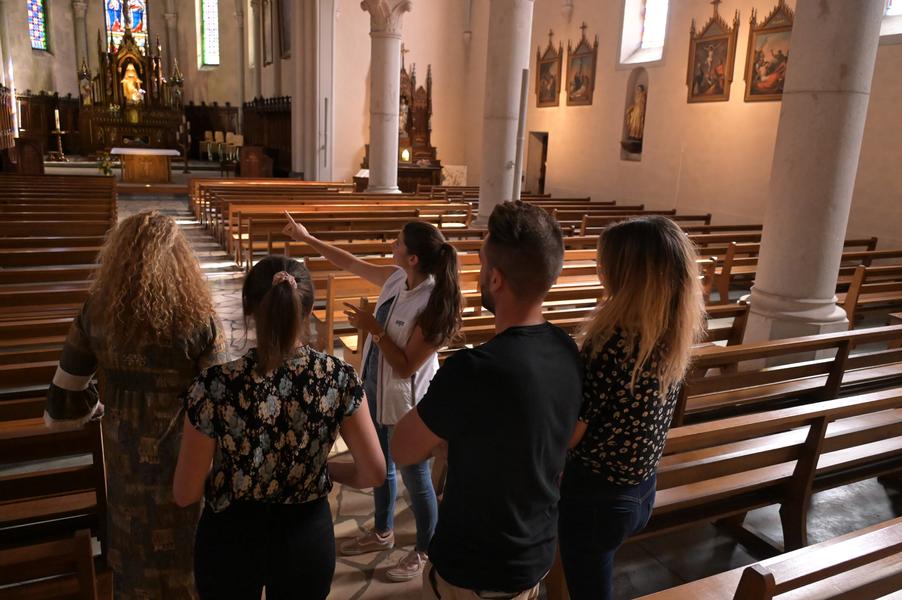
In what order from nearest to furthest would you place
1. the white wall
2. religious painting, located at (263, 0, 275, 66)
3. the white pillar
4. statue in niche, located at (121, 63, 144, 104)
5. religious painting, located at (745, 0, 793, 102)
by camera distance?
the white wall → religious painting, located at (745, 0, 793, 102) → religious painting, located at (263, 0, 275, 66) → statue in niche, located at (121, 63, 144, 104) → the white pillar

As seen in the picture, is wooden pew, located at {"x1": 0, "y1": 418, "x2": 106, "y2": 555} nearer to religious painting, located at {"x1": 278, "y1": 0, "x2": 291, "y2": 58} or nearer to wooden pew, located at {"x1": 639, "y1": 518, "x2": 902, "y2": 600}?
wooden pew, located at {"x1": 639, "y1": 518, "x2": 902, "y2": 600}

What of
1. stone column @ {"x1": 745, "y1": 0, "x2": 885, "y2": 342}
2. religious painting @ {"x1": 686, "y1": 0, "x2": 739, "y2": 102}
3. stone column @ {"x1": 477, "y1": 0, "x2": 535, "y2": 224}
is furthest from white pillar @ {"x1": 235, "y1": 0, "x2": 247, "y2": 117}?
stone column @ {"x1": 745, "y1": 0, "x2": 885, "y2": 342}

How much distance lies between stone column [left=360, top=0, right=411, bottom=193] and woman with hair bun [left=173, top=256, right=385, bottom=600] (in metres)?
13.3

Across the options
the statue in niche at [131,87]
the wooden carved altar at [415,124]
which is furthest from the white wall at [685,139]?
the statue in niche at [131,87]

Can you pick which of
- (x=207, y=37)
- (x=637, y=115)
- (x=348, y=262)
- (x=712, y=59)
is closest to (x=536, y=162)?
(x=637, y=115)

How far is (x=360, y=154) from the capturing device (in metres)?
19.7

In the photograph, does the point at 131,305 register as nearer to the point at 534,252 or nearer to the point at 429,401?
the point at 429,401

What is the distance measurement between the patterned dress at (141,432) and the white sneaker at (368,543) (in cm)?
90

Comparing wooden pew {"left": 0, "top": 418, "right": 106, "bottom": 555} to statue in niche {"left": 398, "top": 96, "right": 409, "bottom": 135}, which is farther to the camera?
statue in niche {"left": 398, "top": 96, "right": 409, "bottom": 135}

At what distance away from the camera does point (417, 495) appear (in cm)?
278

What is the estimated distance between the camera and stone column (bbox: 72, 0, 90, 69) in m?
26.3

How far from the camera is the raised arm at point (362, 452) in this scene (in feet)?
5.95

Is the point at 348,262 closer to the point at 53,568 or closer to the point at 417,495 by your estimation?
the point at 417,495

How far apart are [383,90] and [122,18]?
769 inches
